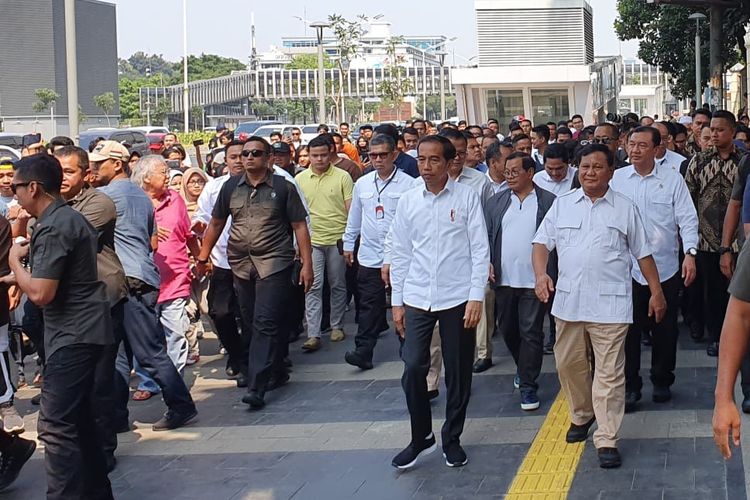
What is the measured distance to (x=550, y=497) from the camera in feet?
19.9

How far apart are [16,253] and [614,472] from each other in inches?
133

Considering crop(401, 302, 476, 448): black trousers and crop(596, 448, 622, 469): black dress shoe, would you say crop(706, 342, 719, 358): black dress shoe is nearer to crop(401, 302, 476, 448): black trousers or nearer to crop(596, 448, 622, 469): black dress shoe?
crop(596, 448, 622, 469): black dress shoe

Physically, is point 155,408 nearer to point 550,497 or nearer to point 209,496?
point 209,496

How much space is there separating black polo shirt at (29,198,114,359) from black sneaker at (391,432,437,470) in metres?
1.81

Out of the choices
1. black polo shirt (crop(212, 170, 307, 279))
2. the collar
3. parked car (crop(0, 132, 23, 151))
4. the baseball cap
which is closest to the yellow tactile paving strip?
black polo shirt (crop(212, 170, 307, 279))

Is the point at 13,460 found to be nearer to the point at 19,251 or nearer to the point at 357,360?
the point at 19,251

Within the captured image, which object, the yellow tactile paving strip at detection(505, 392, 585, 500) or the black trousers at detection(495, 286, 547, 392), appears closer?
the yellow tactile paving strip at detection(505, 392, 585, 500)

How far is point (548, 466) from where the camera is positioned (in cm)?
659

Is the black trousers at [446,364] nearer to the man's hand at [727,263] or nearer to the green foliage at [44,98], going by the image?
the man's hand at [727,263]

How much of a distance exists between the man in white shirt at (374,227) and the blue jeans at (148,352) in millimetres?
1968

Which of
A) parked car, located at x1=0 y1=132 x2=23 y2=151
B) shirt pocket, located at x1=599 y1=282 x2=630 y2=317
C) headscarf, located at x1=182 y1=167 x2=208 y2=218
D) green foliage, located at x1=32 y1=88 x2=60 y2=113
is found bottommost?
shirt pocket, located at x1=599 y1=282 x2=630 y2=317

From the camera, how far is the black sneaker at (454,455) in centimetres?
671

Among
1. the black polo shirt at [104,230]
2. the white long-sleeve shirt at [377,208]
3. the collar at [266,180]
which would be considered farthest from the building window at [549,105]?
the black polo shirt at [104,230]

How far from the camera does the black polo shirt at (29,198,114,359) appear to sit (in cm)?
564
